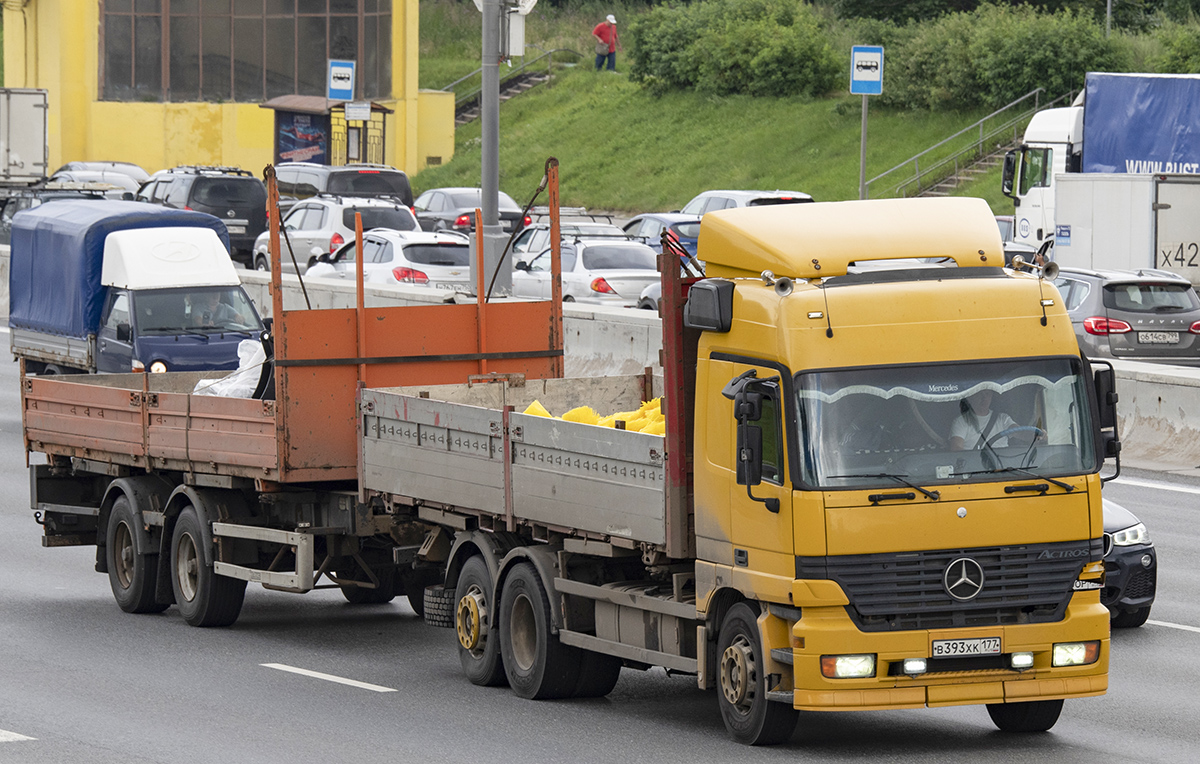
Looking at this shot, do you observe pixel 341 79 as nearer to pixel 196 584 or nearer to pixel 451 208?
pixel 451 208

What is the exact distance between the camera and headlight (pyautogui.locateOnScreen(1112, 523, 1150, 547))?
12.3 metres

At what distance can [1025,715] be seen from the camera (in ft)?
31.7

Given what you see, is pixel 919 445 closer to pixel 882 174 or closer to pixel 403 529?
pixel 403 529

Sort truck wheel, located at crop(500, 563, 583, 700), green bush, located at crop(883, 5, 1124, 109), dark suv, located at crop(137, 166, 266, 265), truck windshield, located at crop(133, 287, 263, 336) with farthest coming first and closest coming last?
1. green bush, located at crop(883, 5, 1124, 109)
2. dark suv, located at crop(137, 166, 266, 265)
3. truck windshield, located at crop(133, 287, 263, 336)
4. truck wheel, located at crop(500, 563, 583, 700)

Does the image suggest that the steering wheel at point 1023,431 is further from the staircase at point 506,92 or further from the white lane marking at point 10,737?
the staircase at point 506,92

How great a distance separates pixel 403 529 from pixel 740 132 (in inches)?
1767

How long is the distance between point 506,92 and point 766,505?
202 feet

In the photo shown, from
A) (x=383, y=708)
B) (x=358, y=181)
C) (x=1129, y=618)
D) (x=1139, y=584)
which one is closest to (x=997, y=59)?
(x=358, y=181)

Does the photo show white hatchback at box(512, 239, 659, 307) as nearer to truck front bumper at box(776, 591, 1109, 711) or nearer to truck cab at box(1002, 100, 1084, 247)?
truck cab at box(1002, 100, 1084, 247)

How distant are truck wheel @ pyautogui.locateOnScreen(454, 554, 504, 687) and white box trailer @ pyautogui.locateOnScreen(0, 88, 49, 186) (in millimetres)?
40817

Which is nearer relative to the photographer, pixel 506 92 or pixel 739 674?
pixel 739 674

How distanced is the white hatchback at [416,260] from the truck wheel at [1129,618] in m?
18.9

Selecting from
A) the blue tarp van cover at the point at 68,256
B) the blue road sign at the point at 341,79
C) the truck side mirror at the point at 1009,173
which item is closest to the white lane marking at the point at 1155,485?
the blue tarp van cover at the point at 68,256

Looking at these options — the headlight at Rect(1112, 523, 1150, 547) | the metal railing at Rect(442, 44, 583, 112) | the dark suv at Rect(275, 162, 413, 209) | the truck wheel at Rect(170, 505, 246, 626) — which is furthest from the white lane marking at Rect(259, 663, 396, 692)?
the metal railing at Rect(442, 44, 583, 112)
